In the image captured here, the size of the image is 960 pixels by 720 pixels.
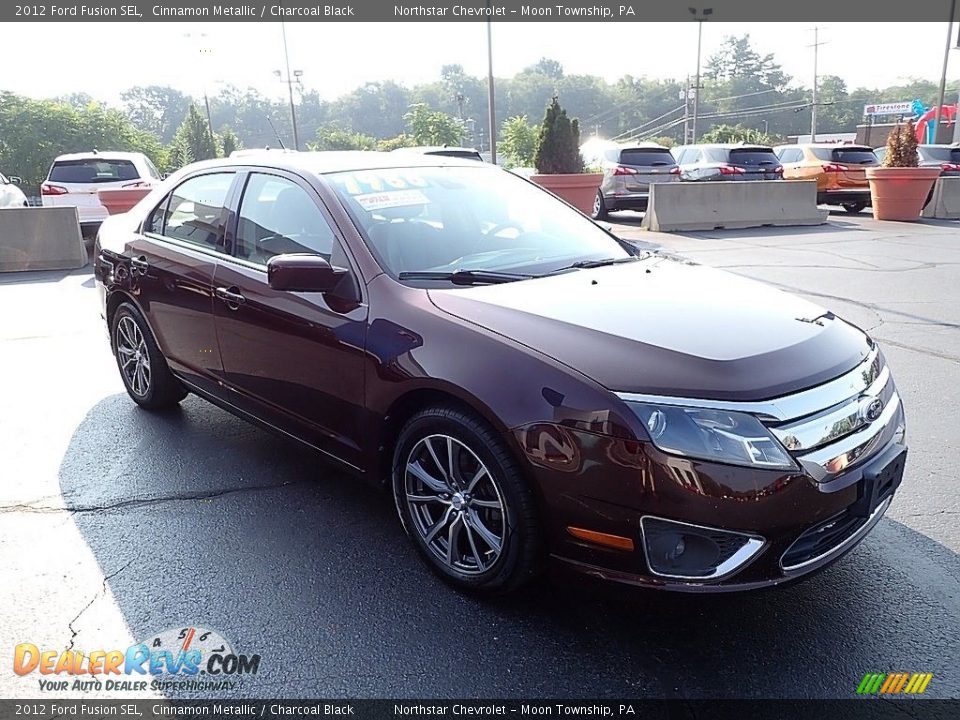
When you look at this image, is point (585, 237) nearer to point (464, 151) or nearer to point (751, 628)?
point (751, 628)

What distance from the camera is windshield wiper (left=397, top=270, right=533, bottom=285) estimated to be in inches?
124

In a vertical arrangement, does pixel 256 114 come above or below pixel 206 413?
above

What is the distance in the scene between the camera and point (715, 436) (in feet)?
7.58

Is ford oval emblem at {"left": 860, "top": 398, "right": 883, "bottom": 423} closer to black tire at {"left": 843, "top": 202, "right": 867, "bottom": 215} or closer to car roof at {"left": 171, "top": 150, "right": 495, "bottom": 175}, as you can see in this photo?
car roof at {"left": 171, "top": 150, "right": 495, "bottom": 175}

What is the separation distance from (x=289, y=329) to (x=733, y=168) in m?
15.7

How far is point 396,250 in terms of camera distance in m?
3.29

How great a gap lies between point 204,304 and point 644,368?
8.32 ft

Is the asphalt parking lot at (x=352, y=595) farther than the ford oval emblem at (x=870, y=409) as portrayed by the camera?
No

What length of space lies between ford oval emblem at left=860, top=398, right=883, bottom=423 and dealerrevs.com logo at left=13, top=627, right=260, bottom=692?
2232 millimetres

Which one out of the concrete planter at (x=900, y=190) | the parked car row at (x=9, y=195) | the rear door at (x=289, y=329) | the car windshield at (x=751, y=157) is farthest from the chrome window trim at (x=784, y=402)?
Result: the car windshield at (x=751, y=157)

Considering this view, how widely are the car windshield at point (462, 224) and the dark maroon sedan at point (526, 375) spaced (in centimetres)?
1

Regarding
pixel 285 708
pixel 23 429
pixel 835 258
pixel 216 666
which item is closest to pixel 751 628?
pixel 285 708

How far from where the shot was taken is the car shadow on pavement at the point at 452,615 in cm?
246

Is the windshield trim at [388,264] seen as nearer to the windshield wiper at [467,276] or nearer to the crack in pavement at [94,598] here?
the windshield wiper at [467,276]
